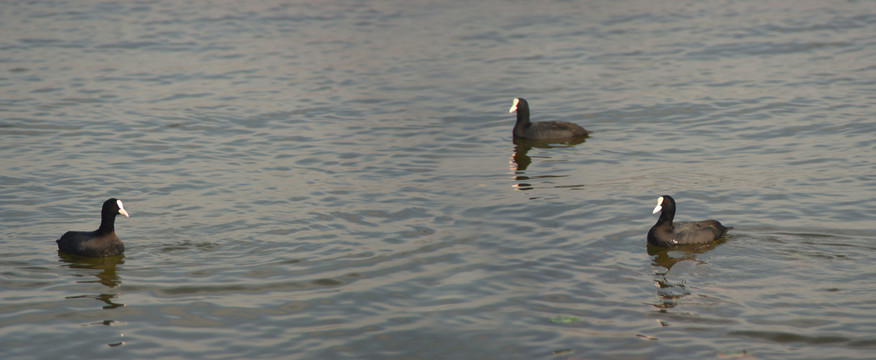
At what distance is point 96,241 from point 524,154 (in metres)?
8.51

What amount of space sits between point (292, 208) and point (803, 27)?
22.6 m

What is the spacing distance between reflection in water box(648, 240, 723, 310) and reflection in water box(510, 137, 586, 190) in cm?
350

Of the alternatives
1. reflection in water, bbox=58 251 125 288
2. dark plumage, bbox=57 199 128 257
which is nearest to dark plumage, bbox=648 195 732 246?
reflection in water, bbox=58 251 125 288

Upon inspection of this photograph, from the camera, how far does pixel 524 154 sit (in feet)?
57.9

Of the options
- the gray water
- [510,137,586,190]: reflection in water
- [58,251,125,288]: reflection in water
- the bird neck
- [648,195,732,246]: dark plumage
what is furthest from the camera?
[510,137,586,190]: reflection in water

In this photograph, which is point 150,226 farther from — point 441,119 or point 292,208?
point 441,119

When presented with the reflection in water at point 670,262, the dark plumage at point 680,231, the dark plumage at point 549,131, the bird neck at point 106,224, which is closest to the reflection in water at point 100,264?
the bird neck at point 106,224

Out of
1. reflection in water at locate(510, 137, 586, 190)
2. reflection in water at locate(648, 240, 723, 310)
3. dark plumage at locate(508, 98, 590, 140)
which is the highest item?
dark plumage at locate(508, 98, 590, 140)

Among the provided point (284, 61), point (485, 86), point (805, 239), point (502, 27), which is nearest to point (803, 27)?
point (502, 27)

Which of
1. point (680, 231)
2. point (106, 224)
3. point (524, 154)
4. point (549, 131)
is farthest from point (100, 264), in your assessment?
point (549, 131)

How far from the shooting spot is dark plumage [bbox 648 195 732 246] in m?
11.8

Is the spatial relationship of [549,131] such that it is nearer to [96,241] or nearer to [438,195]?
[438,195]

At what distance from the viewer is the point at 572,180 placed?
15398mm

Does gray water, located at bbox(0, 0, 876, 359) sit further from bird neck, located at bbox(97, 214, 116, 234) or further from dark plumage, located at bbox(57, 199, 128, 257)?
bird neck, located at bbox(97, 214, 116, 234)
